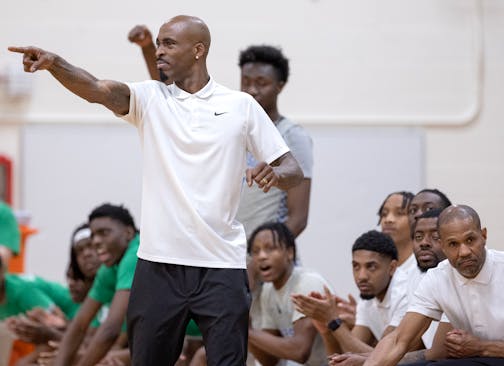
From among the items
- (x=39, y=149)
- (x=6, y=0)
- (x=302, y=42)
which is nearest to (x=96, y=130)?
(x=39, y=149)

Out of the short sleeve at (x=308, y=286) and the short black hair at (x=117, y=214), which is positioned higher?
the short black hair at (x=117, y=214)

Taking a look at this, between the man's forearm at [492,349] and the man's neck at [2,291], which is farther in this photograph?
the man's neck at [2,291]

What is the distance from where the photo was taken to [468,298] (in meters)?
3.75

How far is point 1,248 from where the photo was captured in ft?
17.9

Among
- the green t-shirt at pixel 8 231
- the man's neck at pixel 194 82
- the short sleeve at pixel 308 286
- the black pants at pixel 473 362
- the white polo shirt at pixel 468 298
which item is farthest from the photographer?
the green t-shirt at pixel 8 231

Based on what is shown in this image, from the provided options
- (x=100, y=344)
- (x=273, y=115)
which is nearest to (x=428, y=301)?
(x=273, y=115)

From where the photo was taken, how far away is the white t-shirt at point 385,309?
4316mm

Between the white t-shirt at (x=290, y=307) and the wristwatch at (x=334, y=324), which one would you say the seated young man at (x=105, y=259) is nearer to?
the white t-shirt at (x=290, y=307)

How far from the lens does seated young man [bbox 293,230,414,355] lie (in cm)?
427

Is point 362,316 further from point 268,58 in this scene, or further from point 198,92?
point 198,92

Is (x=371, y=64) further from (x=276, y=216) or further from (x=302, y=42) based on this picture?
(x=276, y=216)

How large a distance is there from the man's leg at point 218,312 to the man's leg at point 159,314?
0.05 metres

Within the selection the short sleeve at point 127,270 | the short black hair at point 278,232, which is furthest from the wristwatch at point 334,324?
the short sleeve at point 127,270

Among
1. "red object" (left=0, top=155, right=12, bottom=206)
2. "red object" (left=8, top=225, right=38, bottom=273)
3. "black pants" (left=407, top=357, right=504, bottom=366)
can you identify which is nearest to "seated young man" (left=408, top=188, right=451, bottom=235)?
"black pants" (left=407, top=357, right=504, bottom=366)
